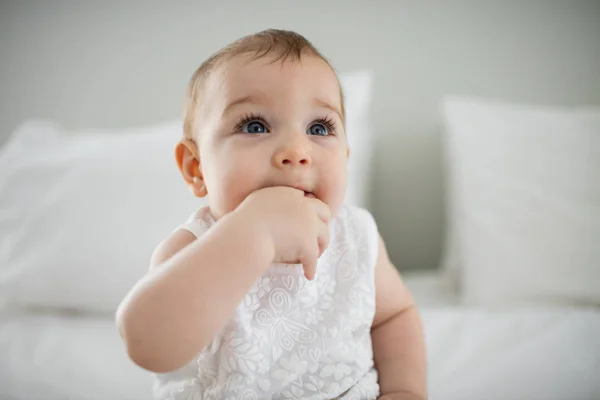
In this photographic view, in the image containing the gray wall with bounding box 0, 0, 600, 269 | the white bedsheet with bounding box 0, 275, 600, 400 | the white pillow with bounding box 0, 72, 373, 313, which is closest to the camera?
the white bedsheet with bounding box 0, 275, 600, 400

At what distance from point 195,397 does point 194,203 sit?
630mm

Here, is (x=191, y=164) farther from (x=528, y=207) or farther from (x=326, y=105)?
(x=528, y=207)

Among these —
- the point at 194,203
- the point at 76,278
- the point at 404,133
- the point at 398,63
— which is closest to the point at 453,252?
the point at 404,133

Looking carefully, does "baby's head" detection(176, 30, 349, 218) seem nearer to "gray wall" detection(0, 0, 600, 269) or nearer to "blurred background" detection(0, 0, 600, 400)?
"blurred background" detection(0, 0, 600, 400)

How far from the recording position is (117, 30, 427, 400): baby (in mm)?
539

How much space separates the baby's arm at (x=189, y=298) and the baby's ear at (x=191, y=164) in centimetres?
23

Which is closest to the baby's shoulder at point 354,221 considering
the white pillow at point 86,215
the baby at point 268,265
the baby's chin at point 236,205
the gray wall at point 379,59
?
the baby at point 268,265

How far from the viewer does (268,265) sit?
580 millimetres

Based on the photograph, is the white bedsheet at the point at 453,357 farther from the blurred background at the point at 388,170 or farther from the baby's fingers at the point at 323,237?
the baby's fingers at the point at 323,237

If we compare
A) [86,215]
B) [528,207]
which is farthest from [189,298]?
[528,207]

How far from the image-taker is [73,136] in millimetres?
1547

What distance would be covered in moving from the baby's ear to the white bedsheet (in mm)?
436

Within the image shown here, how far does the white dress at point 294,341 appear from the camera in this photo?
28.0 inches

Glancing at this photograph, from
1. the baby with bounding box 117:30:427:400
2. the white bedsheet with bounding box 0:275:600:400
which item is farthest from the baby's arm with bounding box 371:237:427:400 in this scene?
the white bedsheet with bounding box 0:275:600:400
